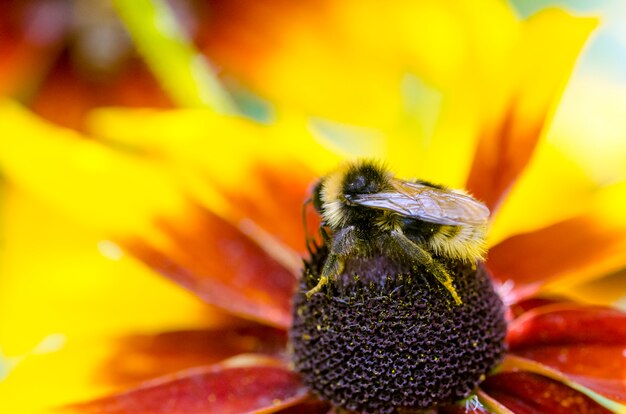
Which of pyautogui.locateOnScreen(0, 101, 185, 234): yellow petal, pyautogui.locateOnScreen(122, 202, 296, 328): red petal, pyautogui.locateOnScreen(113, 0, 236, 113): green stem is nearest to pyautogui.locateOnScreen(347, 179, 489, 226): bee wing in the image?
pyautogui.locateOnScreen(122, 202, 296, 328): red petal

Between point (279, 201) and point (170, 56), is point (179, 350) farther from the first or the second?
point (170, 56)

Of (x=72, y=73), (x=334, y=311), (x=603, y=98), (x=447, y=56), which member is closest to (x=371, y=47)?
(x=447, y=56)

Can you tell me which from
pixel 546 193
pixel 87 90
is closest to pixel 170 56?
pixel 87 90

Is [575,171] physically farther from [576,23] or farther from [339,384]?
[339,384]

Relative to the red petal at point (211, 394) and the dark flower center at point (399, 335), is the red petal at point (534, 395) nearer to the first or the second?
the dark flower center at point (399, 335)

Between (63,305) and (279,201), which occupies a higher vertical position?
(279,201)
